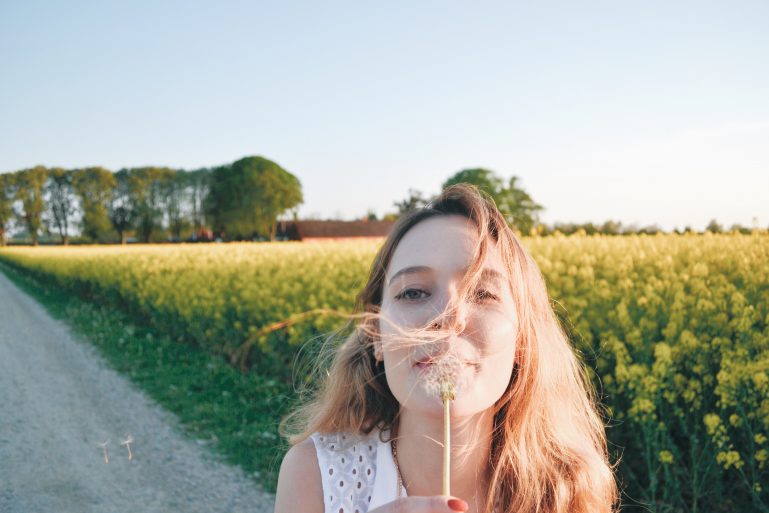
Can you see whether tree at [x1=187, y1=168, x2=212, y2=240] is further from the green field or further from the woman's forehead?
the woman's forehead

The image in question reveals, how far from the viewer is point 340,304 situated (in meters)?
6.24

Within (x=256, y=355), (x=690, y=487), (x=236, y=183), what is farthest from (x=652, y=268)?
(x=236, y=183)

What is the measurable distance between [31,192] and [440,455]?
6333cm

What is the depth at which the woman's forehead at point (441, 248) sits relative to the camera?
138 centimetres

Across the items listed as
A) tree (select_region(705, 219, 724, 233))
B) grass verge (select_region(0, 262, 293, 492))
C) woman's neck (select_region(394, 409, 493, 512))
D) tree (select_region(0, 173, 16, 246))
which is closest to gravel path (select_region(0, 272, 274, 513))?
grass verge (select_region(0, 262, 293, 492))

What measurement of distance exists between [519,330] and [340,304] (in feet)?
15.6

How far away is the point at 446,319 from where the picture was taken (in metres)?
1.19

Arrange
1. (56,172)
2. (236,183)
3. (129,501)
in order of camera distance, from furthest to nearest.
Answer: (236,183) → (56,172) → (129,501)

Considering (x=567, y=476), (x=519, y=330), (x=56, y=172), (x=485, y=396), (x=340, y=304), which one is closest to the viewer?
(x=485, y=396)

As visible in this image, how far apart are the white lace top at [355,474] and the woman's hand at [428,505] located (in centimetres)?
51

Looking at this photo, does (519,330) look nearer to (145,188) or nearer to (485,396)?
(485,396)

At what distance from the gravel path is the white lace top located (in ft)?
9.06

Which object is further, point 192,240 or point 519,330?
point 192,240

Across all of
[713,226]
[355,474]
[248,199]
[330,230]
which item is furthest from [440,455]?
[248,199]
